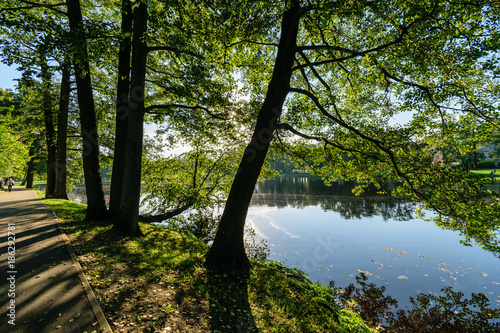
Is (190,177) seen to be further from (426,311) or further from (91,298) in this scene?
(426,311)

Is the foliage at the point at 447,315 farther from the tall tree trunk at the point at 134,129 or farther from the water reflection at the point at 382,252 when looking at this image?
the tall tree trunk at the point at 134,129

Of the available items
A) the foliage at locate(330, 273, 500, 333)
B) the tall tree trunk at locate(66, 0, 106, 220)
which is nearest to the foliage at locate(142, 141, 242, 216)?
the tall tree trunk at locate(66, 0, 106, 220)

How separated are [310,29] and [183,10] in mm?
3820

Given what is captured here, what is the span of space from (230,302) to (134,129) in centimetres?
576

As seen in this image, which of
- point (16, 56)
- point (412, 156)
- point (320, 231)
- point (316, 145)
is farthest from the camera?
point (320, 231)

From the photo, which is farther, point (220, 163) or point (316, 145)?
point (220, 163)

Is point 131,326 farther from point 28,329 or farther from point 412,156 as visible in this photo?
point 412,156

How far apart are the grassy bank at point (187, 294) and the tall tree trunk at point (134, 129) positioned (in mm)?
769

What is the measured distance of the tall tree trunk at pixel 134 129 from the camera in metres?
6.70

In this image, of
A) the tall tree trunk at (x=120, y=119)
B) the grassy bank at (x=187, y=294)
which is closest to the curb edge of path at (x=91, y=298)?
the grassy bank at (x=187, y=294)

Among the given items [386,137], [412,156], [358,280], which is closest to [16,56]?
[386,137]

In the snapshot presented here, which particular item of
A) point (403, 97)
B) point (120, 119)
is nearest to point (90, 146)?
point (120, 119)

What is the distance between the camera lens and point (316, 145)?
8.23 metres

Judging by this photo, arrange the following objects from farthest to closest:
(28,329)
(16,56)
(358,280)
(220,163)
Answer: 1. (220,163)
2. (358,280)
3. (16,56)
4. (28,329)
